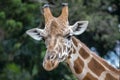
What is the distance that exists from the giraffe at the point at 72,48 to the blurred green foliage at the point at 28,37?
7.99 m

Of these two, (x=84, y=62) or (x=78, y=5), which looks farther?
(x=78, y=5)

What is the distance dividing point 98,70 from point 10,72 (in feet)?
33.7

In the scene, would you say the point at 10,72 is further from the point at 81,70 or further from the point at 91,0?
the point at 81,70

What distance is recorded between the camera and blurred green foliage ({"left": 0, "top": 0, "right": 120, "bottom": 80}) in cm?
1758

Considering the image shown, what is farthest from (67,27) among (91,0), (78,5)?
(91,0)

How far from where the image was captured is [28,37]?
18062 mm

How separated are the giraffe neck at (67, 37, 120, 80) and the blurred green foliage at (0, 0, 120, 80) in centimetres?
798

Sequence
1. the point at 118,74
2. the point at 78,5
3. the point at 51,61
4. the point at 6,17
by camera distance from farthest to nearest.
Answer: the point at 6,17
the point at 78,5
the point at 118,74
the point at 51,61

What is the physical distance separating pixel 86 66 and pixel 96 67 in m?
0.13

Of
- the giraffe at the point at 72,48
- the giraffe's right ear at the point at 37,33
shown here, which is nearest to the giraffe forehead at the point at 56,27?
the giraffe at the point at 72,48

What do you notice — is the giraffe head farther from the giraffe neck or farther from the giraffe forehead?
the giraffe neck

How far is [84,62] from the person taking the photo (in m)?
8.70

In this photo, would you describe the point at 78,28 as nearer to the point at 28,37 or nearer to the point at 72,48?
the point at 72,48

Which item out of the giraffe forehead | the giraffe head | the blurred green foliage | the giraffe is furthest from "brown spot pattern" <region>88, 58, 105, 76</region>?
the blurred green foliage
